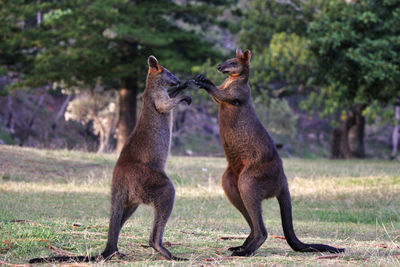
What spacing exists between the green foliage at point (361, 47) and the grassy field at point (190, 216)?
417cm

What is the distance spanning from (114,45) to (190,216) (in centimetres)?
1718

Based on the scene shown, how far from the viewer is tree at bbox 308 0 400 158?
20375 mm

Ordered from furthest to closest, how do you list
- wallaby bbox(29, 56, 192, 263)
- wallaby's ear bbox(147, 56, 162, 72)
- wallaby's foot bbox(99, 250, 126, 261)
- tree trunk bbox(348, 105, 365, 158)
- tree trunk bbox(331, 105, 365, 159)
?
tree trunk bbox(348, 105, 365, 158), tree trunk bbox(331, 105, 365, 159), wallaby's ear bbox(147, 56, 162, 72), wallaby bbox(29, 56, 192, 263), wallaby's foot bbox(99, 250, 126, 261)

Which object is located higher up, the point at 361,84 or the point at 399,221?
the point at 361,84

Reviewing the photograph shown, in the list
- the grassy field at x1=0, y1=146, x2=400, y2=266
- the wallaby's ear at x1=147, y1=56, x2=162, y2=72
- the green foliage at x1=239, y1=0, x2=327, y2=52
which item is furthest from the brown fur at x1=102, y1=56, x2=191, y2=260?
the green foliage at x1=239, y1=0, x2=327, y2=52

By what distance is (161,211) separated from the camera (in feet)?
19.4

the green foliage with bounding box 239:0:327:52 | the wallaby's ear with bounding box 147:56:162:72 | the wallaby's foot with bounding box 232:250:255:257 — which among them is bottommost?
the wallaby's foot with bounding box 232:250:255:257

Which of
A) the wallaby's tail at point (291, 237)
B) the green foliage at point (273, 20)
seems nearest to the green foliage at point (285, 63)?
the green foliage at point (273, 20)

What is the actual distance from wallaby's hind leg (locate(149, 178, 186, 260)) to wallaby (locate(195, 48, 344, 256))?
821mm

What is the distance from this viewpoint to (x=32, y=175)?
46.6ft

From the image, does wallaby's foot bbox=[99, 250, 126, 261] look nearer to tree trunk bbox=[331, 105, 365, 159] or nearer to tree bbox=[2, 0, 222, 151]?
tree bbox=[2, 0, 222, 151]

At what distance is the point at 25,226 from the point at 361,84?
56.2 feet

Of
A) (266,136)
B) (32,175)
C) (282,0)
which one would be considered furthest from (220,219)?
(282,0)

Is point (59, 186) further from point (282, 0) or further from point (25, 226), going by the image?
point (282, 0)
